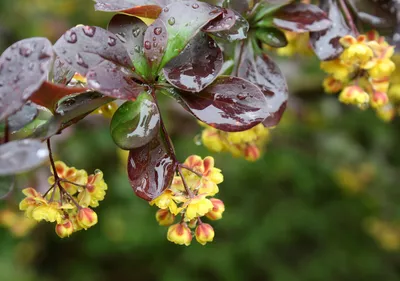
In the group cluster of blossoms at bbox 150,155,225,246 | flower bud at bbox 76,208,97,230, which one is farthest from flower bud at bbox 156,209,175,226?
flower bud at bbox 76,208,97,230

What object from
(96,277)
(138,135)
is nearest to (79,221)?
(138,135)

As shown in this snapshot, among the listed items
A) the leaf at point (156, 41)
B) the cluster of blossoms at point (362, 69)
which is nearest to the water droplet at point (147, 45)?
the leaf at point (156, 41)

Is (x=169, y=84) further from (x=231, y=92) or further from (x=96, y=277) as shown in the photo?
(x=96, y=277)

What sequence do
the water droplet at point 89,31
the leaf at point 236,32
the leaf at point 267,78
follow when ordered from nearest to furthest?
the water droplet at point 89,31
the leaf at point 236,32
the leaf at point 267,78

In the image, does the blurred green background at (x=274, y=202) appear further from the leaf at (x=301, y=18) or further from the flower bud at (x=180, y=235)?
the flower bud at (x=180, y=235)

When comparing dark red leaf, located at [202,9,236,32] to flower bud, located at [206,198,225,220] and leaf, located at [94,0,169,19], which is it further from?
flower bud, located at [206,198,225,220]
